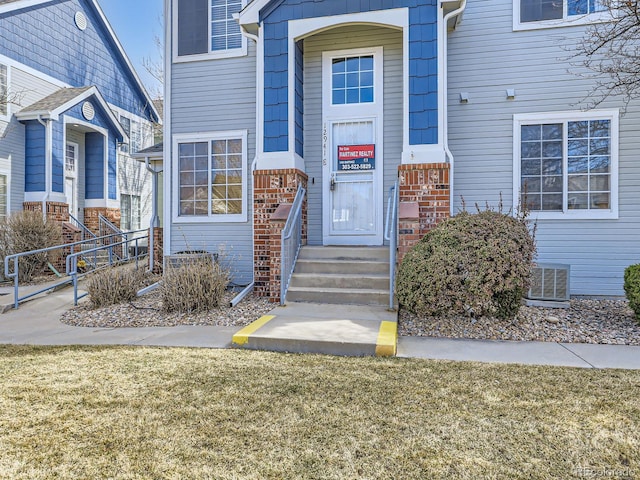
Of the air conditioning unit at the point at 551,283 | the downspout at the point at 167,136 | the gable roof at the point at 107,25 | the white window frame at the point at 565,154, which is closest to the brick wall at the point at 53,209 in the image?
the downspout at the point at 167,136

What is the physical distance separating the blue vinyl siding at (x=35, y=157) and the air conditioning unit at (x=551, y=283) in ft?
39.1

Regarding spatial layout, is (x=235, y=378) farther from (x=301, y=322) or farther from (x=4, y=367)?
(x=4, y=367)

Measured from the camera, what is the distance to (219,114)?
8430 millimetres

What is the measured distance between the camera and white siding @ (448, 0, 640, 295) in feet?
23.0

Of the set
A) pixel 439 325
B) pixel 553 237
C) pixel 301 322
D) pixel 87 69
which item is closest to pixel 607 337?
pixel 439 325

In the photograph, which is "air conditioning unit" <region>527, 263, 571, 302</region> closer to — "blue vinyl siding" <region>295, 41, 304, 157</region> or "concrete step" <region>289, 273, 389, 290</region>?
"concrete step" <region>289, 273, 389, 290</region>

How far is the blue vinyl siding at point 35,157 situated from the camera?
36.4 ft

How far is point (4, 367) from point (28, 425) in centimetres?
159

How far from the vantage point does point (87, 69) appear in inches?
545

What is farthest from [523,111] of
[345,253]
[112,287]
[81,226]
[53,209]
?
[81,226]

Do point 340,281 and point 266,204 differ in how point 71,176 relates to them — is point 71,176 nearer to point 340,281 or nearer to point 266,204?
point 266,204

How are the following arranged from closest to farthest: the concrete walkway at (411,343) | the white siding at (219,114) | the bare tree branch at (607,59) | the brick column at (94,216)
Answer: the concrete walkway at (411,343), the bare tree branch at (607,59), the white siding at (219,114), the brick column at (94,216)

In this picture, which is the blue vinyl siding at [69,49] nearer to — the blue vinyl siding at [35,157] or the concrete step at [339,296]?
the blue vinyl siding at [35,157]

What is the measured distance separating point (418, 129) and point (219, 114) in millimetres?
4164
